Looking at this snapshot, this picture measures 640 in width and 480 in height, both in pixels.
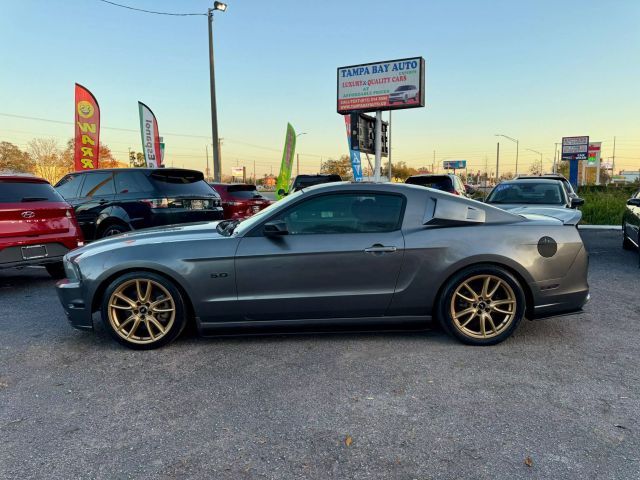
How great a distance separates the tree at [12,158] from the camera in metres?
46.4

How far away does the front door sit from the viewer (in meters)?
3.79

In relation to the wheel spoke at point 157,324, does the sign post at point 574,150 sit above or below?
above

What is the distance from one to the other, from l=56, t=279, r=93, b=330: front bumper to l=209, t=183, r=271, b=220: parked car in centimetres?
598

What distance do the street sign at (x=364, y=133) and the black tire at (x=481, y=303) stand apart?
14.2m

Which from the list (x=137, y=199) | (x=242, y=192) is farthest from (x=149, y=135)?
(x=137, y=199)

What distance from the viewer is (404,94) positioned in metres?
17.1

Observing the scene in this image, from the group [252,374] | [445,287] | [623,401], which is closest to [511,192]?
[445,287]

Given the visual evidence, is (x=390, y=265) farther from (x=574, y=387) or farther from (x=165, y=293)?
(x=165, y=293)

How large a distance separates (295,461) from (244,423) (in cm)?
49

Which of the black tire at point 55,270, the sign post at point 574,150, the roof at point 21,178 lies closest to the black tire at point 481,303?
the roof at point 21,178

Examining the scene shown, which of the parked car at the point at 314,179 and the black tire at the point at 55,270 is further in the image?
the parked car at the point at 314,179

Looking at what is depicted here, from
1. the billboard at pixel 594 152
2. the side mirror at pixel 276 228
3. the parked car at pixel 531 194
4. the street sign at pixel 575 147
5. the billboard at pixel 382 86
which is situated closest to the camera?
the side mirror at pixel 276 228

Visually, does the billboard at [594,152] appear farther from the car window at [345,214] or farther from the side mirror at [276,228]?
the side mirror at [276,228]

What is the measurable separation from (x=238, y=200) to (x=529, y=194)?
6281 mm
